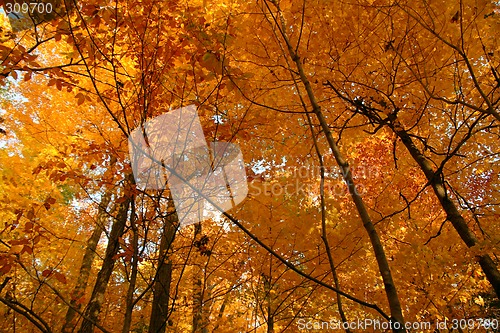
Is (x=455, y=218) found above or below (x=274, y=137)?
below

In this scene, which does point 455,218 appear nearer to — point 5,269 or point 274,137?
point 274,137

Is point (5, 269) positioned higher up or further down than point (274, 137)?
further down

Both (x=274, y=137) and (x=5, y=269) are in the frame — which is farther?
(x=274, y=137)

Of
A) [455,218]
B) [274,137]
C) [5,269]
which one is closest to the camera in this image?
[5,269]

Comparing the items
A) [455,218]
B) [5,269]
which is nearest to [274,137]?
[455,218]

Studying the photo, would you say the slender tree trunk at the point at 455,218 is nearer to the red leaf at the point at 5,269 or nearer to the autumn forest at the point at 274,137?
the autumn forest at the point at 274,137

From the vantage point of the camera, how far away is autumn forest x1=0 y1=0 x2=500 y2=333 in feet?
7.26

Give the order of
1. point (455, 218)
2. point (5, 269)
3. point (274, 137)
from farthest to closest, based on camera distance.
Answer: point (274, 137), point (455, 218), point (5, 269)

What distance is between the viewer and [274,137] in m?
4.49

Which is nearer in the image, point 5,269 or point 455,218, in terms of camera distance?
point 5,269

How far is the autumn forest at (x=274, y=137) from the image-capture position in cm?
221

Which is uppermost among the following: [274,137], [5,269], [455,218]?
[274,137]

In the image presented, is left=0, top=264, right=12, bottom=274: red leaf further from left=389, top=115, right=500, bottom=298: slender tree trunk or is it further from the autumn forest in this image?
left=389, top=115, right=500, bottom=298: slender tree trunk

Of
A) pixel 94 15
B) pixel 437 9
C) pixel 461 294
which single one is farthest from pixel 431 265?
pixel 94 15
